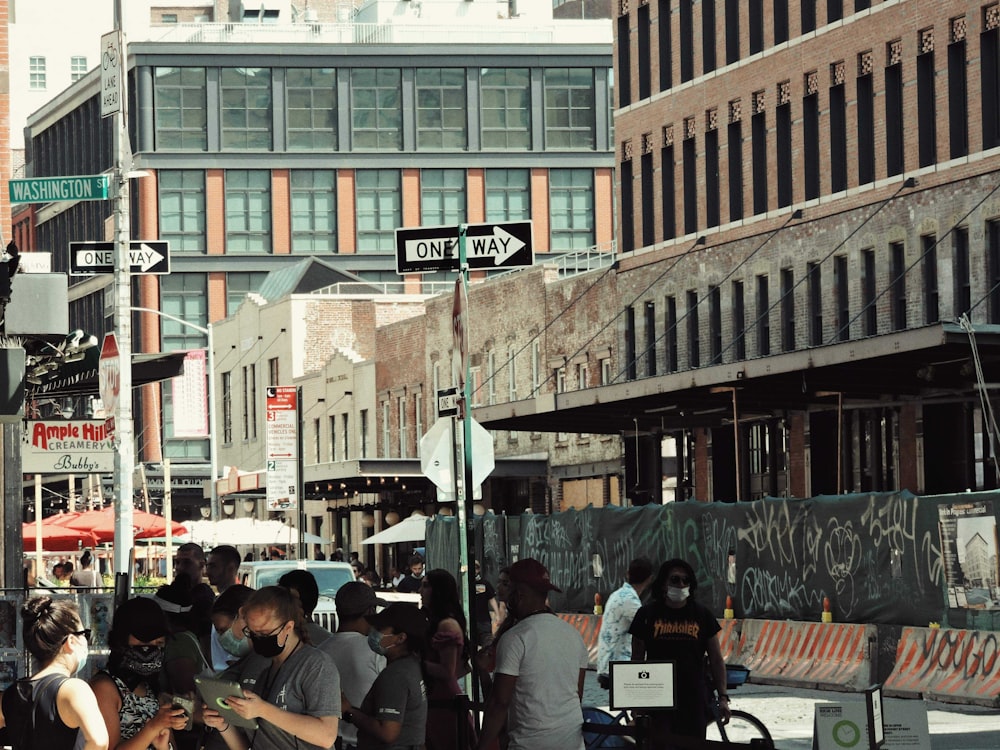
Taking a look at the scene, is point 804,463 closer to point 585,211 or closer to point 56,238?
point 585,211

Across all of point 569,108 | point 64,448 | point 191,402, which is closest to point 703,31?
point 191,402

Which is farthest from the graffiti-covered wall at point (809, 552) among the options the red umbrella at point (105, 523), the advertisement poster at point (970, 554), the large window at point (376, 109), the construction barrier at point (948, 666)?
the large window at point (376, 109)

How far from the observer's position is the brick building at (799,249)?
41.3m

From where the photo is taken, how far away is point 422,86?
328 feet

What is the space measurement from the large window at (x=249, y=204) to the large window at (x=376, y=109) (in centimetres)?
446

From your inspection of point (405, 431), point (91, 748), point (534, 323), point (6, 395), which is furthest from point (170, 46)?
point (91, 748)

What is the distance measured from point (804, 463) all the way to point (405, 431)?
25373 mm

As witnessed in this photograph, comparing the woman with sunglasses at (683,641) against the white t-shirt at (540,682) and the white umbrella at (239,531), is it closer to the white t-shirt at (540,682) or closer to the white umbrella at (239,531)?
the white t-shirt at (540,682)

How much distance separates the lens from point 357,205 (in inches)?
3907

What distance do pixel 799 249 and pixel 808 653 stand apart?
2202 cm

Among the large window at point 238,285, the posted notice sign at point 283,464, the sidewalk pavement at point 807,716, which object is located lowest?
the sidewalk pavement at point 807,716

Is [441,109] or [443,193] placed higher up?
[441,109]

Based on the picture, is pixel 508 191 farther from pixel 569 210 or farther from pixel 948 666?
pixel 948 666

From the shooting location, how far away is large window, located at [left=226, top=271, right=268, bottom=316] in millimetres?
99250
